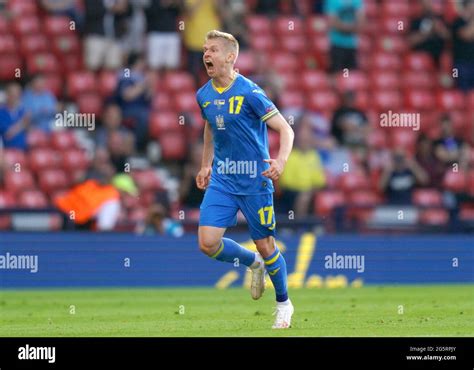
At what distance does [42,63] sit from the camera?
22641 millimetres

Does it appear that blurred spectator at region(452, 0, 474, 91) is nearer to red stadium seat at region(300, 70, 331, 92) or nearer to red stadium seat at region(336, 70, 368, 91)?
red stadium seat at region(336, 70, 368, 91)

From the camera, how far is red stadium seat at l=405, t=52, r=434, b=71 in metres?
24.1

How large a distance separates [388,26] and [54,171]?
257 inches

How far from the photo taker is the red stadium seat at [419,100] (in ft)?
77.5

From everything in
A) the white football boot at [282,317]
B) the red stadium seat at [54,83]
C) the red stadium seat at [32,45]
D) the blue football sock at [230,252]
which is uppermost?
the red stadium seat at [32,45]

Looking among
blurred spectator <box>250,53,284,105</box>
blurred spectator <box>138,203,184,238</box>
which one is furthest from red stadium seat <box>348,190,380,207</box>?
blurred spectator <box>138,203,184,238</box>

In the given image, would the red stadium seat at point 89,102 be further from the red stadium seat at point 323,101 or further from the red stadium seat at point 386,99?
the red stadium seat at point 386,99

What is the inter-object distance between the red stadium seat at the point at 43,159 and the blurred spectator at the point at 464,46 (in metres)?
6.85

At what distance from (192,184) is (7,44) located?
160 inches

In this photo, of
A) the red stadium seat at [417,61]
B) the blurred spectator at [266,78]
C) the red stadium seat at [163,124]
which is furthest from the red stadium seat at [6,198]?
the red stadium seat at [417,61]

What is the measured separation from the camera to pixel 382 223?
20359mm

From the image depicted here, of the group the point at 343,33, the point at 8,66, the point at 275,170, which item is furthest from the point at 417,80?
the point at 275,170

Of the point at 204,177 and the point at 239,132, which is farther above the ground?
the point at 239,132

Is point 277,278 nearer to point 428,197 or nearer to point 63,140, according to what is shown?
point 63,140
